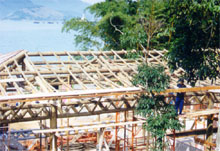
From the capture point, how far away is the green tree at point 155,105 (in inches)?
382

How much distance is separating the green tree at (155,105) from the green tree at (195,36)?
0.94 m

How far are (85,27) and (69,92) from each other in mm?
23320

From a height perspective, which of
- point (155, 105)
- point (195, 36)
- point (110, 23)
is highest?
point (110, 23)

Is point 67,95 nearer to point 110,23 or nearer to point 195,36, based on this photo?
point 195,36

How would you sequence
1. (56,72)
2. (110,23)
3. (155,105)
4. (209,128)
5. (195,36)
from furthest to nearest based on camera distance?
(110,23) < (209,128) < (56,72) < (155,105) < (195,36)

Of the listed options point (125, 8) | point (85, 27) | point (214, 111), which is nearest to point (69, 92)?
point (214, 111)

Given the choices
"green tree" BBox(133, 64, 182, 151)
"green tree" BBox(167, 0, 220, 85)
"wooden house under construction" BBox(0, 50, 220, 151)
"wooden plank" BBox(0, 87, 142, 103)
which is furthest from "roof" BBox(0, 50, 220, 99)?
"green tree" BBox(167, 0, 220, 85)

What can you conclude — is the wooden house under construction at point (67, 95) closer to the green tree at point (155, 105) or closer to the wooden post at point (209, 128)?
the wooden post at point (209, 128)

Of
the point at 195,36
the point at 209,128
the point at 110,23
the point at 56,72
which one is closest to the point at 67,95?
the point at 56,72

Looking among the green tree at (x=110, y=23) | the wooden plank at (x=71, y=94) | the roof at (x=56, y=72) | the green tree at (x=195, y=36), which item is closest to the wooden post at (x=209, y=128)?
the roof at (x=56, y=72)

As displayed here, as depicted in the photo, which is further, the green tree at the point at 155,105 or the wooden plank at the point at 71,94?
the green tree at the point at 155,105

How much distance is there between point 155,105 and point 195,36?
274 centimetres

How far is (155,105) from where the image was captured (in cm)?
1018

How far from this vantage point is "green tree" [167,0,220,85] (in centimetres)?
927
